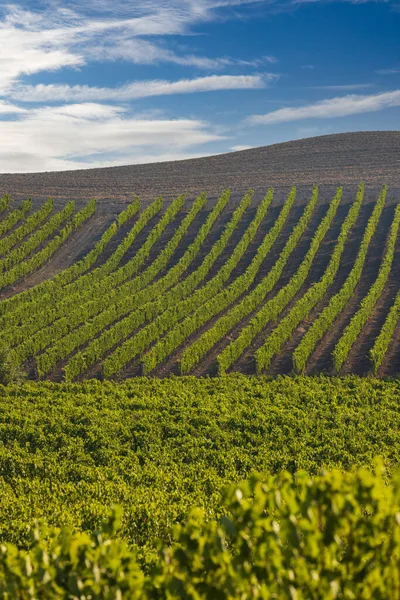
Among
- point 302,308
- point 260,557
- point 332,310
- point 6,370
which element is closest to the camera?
point 260,557

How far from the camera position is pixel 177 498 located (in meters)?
17.3

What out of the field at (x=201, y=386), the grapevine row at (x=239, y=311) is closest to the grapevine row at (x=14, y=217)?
the field at (x=201, y=386)

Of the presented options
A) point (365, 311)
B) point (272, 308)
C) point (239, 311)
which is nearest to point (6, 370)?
point (239, 311)

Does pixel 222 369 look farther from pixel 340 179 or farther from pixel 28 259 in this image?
pixel 340 179

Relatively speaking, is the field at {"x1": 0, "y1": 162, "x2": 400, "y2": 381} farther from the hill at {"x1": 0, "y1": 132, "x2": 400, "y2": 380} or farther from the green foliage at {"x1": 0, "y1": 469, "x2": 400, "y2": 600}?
the green foliage at {"x1": 0, "y1": 469, "x2": 400, "y2": 600}

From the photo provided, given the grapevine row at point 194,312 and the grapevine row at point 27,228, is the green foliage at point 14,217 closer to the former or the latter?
the grapevine row at point 27,228

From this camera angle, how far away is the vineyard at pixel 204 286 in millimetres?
35531

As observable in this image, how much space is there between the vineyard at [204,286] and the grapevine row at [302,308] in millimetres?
123

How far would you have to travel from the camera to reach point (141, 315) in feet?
132

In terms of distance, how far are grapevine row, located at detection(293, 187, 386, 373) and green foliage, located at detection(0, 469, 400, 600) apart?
1086 inches

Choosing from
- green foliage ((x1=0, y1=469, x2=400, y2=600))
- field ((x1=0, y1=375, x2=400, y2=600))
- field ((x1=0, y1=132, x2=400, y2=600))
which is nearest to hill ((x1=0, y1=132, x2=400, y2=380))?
field ((x1=0, y1=132, x2=400, y2=600))

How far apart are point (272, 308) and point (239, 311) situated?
2.51 meters

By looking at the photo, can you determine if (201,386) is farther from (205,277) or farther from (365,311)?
(205,277)

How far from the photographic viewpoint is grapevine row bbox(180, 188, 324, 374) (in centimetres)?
3497
